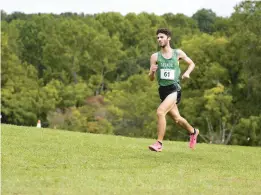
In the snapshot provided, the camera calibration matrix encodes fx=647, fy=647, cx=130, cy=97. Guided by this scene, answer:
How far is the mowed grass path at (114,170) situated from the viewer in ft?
24.3

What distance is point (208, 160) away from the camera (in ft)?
37.0

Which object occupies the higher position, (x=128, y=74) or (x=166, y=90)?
(x=166, y=90)

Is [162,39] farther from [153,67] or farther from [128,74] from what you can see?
[128,74]

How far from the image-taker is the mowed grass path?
7402 mm

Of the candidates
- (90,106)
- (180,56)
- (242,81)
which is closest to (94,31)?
(90,106)

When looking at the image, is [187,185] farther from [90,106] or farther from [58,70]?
[58,70]

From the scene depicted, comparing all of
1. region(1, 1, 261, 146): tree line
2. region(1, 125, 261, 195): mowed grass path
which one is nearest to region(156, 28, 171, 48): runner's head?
region(1, 125, 261, 195): mowed grass path

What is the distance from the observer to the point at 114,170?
Result: 8977mm

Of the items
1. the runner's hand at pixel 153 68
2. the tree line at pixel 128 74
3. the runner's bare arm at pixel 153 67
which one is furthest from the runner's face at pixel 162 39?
the tree line at pixel 128 74

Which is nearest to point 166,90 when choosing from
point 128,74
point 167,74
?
point 167,74

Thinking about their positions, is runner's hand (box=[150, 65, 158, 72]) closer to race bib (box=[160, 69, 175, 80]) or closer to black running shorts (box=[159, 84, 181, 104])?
race bib (box=[160, 69, 175, 80])

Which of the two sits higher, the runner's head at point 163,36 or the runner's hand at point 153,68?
the runner's head at point 163,36

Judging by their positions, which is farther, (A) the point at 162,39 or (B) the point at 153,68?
(A) the point at 162,39

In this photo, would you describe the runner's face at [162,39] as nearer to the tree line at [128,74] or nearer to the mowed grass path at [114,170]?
the mowed grass path at [114,170]
